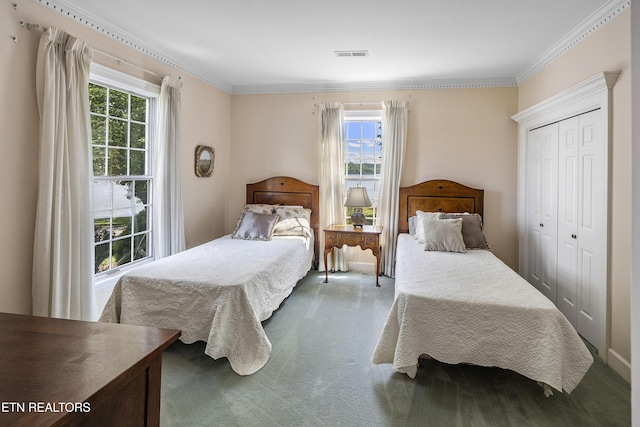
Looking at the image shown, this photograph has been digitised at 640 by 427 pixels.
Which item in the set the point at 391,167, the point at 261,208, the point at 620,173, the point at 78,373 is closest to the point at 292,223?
the point at 261,208

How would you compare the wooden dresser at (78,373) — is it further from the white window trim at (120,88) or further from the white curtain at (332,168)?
the white curtain at (332,168)

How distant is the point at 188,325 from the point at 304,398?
3.34 feet

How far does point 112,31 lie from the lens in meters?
3.01

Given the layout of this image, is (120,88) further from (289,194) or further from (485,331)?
(485,331)

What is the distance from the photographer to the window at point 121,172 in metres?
3.07

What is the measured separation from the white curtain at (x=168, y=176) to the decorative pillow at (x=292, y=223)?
1191 mm

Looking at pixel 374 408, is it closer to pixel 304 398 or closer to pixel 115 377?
pixel 304 398

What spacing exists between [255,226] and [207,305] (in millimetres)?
1775

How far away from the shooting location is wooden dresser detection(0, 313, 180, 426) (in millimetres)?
731

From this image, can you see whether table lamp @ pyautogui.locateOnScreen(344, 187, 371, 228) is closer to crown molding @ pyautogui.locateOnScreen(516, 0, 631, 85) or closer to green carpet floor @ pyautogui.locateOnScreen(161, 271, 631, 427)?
green carpet floor @ pyautogui.locateOnScreen(161, 271, 631, 427)

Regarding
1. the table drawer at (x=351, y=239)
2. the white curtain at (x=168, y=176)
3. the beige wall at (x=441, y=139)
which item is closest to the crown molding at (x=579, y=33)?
the beige wall at (x=441, y=139)

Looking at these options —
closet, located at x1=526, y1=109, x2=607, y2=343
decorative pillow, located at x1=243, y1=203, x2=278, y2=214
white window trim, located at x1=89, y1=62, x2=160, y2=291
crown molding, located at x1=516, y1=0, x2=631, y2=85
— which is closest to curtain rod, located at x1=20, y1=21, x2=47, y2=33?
white window trim, located at x1=89, y1=62, x2=160, y2=291

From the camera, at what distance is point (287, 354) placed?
2621 mm

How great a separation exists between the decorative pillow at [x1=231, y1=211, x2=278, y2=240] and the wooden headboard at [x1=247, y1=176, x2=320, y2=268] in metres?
0.61
